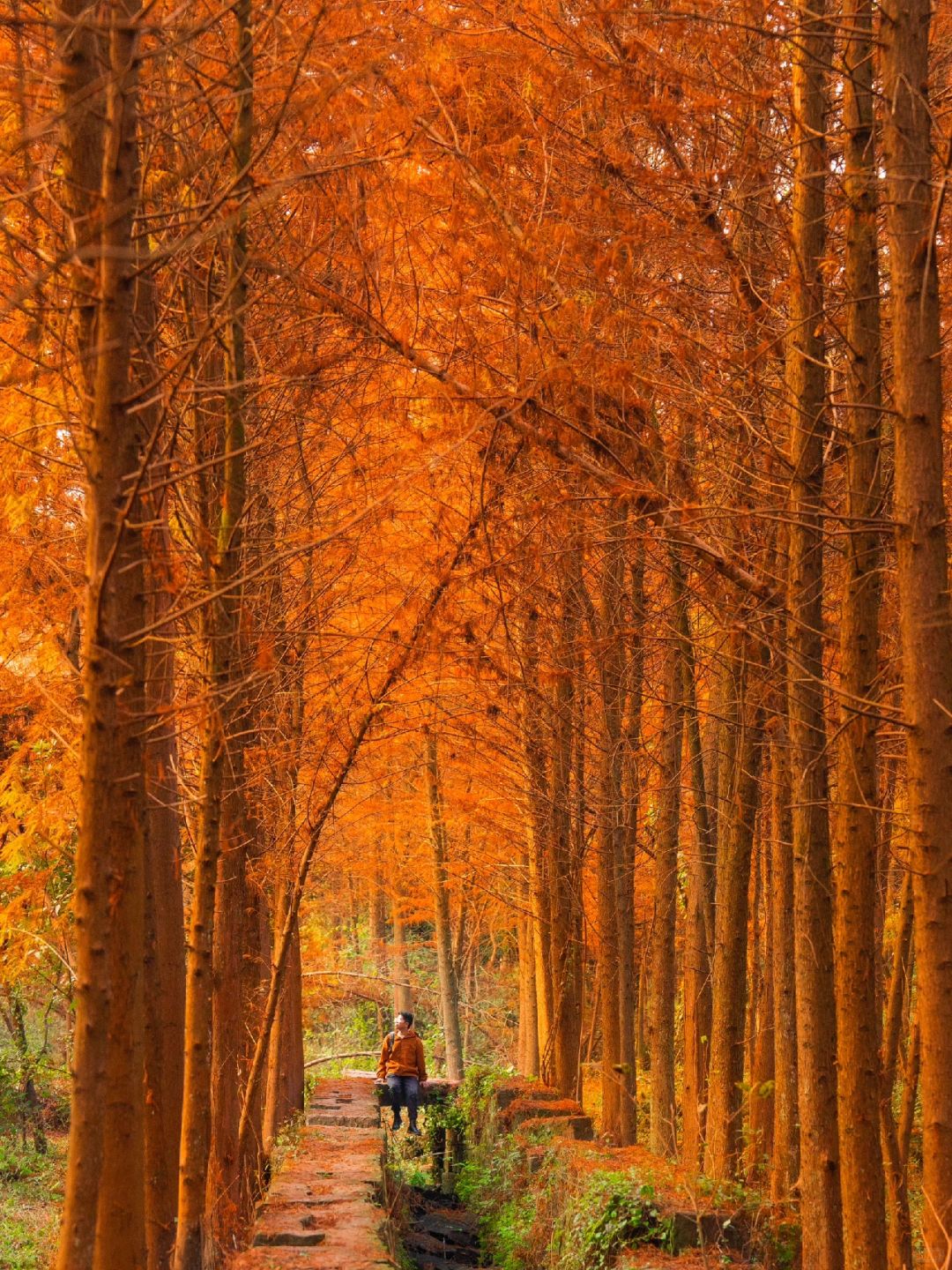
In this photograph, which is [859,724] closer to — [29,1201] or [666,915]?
[666,915]

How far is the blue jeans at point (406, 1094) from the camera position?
1778 centimetres

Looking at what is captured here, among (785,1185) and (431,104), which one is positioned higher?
(431,104)

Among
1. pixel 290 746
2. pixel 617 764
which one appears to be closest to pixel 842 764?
pixel 290 746

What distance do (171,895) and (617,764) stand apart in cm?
573

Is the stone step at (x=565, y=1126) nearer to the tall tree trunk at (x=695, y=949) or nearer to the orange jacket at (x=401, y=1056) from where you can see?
the tall tree trunk at (x=695, y=949)

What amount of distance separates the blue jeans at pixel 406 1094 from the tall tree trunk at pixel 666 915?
433 cm

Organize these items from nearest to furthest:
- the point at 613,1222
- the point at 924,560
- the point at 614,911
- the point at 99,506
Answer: the point at 99,506
the point at 924,560
the point at 613,1222
the point at 614,911

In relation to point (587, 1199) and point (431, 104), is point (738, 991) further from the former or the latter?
point (431, 104)

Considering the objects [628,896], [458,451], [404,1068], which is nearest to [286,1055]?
[404,1068]

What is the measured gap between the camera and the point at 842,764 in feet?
21.0

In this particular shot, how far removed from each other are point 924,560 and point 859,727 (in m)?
1.26

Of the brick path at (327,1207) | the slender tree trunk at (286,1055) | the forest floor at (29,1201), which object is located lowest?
the forest floor at (29,1201)

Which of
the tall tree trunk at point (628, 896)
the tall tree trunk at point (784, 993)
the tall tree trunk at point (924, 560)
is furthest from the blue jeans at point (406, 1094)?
the tall tree trunk at point (924, 560)

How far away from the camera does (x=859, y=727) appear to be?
639cm
